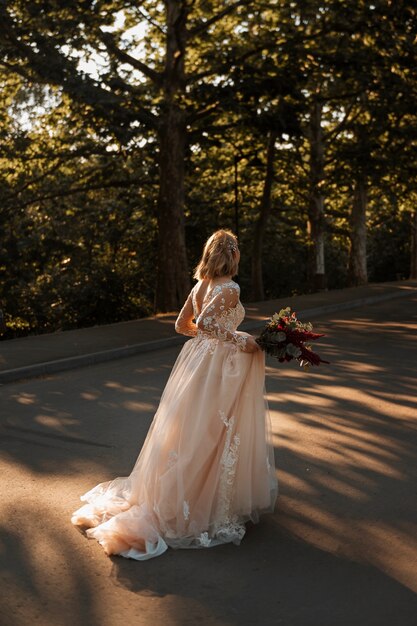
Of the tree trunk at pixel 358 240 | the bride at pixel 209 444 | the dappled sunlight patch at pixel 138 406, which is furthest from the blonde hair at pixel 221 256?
the tree trunk at pixel 358 240

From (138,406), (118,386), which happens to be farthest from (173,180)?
(138,406)

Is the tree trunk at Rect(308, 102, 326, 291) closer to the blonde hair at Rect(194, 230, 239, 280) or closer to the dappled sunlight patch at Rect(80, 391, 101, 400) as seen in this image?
the dappled sunlight patch at Rect(80, 391, 101, 400)

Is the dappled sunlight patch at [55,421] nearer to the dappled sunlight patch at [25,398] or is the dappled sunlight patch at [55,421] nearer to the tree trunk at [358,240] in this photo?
the dappled sunlight patch at [25,398]

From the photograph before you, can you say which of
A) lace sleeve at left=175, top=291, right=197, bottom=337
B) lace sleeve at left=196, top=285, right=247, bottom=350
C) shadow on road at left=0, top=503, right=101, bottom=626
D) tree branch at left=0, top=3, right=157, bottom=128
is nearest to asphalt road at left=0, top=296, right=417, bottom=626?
Result: shadow on road at left=0, top=503, right=101, bottom=626

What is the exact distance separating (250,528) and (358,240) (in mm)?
35822

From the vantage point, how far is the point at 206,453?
20.0 ft

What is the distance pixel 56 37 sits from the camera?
21.9 metres

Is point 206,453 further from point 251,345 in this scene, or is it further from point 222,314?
point 222,314

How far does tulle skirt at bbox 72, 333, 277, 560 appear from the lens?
593 centimetres

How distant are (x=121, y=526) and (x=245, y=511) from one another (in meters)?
0.82

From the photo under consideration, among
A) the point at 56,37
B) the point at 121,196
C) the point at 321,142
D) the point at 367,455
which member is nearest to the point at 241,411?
the point at 367,455

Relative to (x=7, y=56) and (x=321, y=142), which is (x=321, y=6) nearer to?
(x=7, y=56)

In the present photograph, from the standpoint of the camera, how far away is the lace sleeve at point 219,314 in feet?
20.3

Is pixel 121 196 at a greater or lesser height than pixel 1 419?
greater
